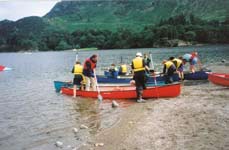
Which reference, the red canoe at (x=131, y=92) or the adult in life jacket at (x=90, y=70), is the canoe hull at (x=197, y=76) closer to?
the red canoe at (x=131, y=92)

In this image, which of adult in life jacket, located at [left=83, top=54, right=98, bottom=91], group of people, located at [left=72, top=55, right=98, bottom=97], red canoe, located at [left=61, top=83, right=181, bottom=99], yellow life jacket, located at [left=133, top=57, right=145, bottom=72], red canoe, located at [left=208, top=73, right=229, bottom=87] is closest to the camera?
yellow life jacket, located at [left=133, top=57, right=145, bottom=72]

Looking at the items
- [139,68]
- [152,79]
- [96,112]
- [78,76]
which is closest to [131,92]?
[139,68]

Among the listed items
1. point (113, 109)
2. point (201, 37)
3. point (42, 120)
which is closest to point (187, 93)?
point (113, 109)

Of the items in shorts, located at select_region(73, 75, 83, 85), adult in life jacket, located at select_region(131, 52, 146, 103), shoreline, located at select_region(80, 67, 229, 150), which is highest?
adult in life jacket, located at select_region(131, 52, 146, 103)

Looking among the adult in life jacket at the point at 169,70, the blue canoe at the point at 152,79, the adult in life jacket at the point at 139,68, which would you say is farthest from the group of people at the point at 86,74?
the adult in life jacket at the point at 169,70

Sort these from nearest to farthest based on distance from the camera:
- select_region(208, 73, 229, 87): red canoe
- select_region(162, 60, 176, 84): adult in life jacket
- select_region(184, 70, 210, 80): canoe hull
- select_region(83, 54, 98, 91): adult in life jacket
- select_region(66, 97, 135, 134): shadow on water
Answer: select_region(66, 97, 135, 134): shadow on water, select_region(83, 54, 98, 91): adult in life jacket, select_region(208, 73, 229, 87): red canoe, select_region(162, 60, 176, 84): adult in life jacket, select_region(184, 70, 210, 80): canoe hull

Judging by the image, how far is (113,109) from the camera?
2039cm

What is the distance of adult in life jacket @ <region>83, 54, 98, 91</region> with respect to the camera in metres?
23.7

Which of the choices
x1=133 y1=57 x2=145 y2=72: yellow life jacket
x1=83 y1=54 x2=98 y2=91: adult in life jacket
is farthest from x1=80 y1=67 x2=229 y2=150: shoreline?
x1=83 y1=54 x2=98 y2=91: adult in life jacket

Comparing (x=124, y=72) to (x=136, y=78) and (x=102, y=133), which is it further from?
(x=102, y=133)

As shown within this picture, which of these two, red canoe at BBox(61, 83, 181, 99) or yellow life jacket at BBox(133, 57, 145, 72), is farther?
red canoe at BBox(61, 83, 181, 99)

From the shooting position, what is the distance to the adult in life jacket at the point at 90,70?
2370cm

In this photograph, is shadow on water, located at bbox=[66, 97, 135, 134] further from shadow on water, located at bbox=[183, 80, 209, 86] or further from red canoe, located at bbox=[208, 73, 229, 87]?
shadow on water, located at bbox=[183, 80, 209, 86]

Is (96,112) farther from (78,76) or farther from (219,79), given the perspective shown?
(219,79)
